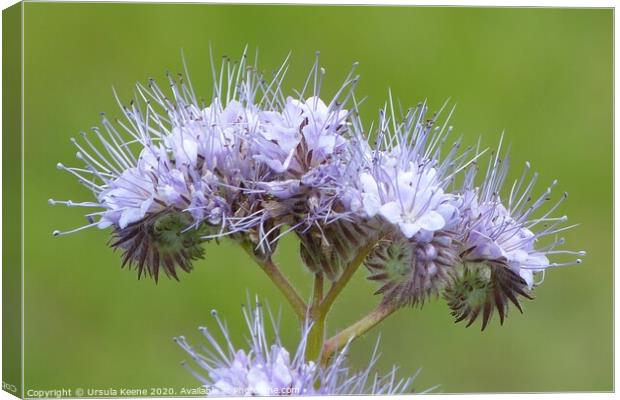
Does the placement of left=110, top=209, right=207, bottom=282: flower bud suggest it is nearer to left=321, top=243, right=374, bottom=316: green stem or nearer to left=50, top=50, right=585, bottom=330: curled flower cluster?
left=50, top=50, right=585, bottom=330: curled flower cluster

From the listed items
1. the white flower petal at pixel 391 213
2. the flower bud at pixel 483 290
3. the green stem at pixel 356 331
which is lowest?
the green stem at pixel 356 331

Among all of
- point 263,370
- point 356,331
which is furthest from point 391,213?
point 263,370

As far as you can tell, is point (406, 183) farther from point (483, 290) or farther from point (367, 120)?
point (367, 120)

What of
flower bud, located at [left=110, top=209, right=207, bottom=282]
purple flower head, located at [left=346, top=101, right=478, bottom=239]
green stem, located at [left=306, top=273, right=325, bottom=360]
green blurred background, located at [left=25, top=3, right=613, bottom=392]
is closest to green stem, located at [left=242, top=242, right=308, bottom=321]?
green stem, located at [left=306, top=273, right=325, bottom=360]

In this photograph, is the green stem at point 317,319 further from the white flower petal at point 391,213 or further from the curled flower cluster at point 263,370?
the white flower petal at point 391,213

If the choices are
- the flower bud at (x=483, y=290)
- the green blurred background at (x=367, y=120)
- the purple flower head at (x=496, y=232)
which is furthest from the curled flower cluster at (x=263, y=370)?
the green blurred background at (x=367, y=120)
